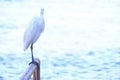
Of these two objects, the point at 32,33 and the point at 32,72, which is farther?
the point at 32,33

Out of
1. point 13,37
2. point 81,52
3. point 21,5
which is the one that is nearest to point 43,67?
point 81,52

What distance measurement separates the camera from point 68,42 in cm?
581

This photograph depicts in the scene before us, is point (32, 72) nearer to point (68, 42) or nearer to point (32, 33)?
point (32, 33)

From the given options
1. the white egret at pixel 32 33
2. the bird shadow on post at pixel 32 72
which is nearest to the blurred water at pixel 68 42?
the white egret at pixel 32 33

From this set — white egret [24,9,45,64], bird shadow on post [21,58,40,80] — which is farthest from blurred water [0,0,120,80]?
bird shadow on post [21,58,40,80]

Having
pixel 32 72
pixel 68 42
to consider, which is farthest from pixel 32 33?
pixel 68 42

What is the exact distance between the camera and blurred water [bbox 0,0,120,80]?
470 cm

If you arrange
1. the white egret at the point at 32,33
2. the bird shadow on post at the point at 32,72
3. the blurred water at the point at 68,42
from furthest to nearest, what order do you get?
the blurred water at the point at 68,42
the white egret at the point at 32,33
the bird shadow on post at the point at 32,72

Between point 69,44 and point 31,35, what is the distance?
2.91 meters

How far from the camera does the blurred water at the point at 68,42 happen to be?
470 centimetres

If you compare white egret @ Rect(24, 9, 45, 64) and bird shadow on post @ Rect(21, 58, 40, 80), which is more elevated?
white egret @ Rect(24, 9, 45, 64)

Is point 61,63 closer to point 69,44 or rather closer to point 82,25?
point 69,44

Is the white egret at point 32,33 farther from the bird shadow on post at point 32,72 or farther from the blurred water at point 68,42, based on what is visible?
the blurred water at point 68,42

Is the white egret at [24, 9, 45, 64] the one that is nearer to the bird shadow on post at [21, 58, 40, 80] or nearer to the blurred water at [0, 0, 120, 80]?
the bird shadow on post at [21, 58, 40, 80]
